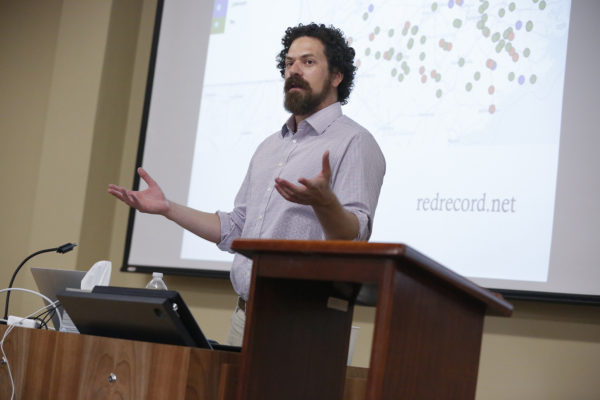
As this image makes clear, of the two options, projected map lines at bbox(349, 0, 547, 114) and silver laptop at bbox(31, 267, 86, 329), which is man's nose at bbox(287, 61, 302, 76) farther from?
projected map lines at bbox(349, 0, 547, 114)

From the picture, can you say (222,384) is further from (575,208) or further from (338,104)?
(575,208)

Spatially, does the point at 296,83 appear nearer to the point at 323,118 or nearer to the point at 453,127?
the point at 323,118

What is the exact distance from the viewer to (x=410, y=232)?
302 cm

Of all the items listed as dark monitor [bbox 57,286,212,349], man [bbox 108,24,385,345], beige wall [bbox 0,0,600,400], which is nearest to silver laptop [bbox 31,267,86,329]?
man [bbox 108,24,385,345]

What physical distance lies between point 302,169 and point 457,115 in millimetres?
1179

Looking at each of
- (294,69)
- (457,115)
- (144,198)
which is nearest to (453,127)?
(457,115)

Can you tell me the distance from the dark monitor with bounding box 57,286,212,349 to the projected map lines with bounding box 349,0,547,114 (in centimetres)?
184

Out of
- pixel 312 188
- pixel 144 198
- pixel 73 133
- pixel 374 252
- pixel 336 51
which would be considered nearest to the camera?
pixel 374 252

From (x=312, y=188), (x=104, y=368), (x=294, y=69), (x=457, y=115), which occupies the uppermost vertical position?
(x=457, y=115)

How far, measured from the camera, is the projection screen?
2.73 metres

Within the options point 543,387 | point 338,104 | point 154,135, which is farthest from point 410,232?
point 154,135

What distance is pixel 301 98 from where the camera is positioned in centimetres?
213

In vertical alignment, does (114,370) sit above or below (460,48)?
below

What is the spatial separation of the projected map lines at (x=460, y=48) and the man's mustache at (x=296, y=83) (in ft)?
3.40
